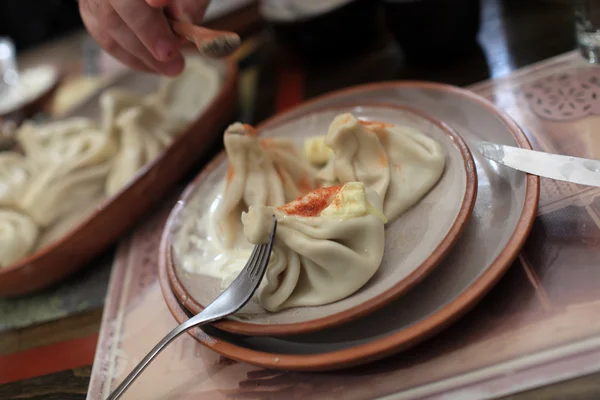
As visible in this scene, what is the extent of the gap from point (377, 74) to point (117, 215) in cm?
111

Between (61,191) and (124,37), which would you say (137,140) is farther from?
(124,37)

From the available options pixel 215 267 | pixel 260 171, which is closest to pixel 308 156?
pixel 260 171

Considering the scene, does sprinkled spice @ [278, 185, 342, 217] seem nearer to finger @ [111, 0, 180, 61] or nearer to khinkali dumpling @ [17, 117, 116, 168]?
finger @ [111, 0, 180, 61]

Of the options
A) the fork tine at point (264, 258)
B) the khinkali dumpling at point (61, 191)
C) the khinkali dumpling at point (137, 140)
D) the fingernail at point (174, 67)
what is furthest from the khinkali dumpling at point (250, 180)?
the khinkali dumpling at point (61, 191)

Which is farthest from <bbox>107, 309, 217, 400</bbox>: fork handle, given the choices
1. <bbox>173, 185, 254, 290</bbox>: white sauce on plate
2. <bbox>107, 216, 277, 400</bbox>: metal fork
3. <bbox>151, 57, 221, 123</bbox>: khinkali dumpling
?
<bbox>151, 57, 221, 123</bbox>: khinkali dumpling

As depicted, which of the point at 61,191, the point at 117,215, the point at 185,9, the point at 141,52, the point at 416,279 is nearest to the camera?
the point at 416,279

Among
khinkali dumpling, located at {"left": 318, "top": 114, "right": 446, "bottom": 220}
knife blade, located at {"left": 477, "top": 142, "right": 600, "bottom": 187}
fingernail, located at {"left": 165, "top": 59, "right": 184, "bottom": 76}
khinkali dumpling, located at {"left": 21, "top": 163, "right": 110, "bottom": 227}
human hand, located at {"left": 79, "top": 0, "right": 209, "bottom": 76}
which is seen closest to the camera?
knife blade, located at {"left": 477, "top": 142, "right": 600, "bottom": 187}

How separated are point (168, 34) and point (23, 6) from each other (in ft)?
12.1

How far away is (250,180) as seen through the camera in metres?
1.30

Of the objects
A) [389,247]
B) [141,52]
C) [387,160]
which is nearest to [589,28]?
[387,160]

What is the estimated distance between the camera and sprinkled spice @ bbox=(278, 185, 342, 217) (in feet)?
3.50

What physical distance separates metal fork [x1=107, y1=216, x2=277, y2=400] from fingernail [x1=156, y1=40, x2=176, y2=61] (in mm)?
594

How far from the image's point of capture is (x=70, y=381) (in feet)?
4.18

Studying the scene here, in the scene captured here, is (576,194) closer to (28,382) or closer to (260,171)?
(260,171)
